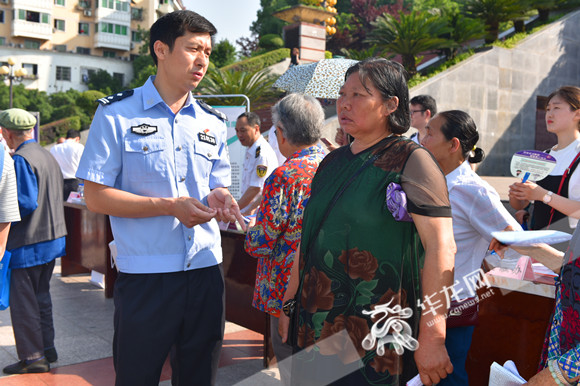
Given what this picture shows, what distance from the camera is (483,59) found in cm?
1675

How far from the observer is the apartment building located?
160 feet

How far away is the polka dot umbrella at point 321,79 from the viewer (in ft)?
22.7

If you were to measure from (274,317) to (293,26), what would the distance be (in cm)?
1663

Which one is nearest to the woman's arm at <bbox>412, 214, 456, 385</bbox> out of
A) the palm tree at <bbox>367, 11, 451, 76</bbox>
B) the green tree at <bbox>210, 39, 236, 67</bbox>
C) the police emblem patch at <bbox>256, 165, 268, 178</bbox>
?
the police emblem patch at <bbox>256, 165, 268, 178</bbox>

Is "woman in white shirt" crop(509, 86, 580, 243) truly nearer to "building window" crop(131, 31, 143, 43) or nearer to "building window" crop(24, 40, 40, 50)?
"building window" crop(24, 40, 40, 50)

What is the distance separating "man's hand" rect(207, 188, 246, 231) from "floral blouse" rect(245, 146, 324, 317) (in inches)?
24.4

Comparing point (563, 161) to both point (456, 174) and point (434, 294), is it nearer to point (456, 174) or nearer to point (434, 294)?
point (456, 174)

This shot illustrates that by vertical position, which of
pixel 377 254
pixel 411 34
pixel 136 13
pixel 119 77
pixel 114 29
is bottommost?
pixel 377 254

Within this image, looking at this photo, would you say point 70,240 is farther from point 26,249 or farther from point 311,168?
point 311,168

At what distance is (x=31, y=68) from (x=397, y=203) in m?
53.4

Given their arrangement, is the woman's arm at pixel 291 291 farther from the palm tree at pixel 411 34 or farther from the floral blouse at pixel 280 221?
the palm tree at pixel 411 34

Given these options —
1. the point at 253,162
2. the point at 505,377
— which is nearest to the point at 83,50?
the point at 253,162

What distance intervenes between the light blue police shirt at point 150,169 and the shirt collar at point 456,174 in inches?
49.3

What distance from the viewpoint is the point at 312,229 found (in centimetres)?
210
